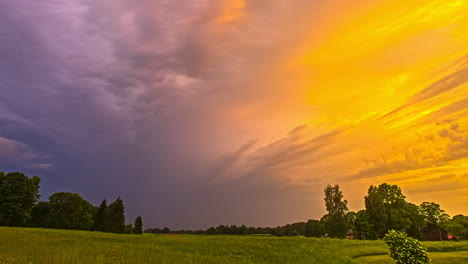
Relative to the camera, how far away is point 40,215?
80.8 metres

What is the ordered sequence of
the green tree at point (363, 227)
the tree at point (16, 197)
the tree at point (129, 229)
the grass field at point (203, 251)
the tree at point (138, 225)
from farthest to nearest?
1. the tree at point (129, 229)
2. the tree at point (138, 225)
3. the green tree at point (363, 227)
4. the tree at point (16, 197)
5. the grass field at point (203, 251)

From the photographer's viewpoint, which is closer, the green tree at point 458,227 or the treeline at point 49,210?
the treeline at point 49,210

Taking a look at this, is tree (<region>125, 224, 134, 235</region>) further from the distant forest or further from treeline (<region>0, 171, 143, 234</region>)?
the distant forest

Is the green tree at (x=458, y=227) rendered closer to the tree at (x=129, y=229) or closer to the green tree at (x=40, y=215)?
the tree at (x=129, y=229)

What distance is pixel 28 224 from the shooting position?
76.9m

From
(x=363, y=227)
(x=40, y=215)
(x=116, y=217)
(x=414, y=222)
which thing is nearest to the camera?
(x=414, y=222)

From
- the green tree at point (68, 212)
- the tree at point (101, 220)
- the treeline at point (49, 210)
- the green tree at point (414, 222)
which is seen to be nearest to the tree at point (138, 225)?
the treeline at point (49, 210)

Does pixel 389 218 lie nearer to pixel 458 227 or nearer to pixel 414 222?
pixel 414 222

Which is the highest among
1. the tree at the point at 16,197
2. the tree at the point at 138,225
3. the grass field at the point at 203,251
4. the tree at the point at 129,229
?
the tree at the point at 16,197

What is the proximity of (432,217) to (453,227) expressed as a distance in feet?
17.2

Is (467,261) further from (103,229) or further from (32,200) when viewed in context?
(103,229)

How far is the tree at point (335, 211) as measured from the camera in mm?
71938

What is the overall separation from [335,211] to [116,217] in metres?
78.3

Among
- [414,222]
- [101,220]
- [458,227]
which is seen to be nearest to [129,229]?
[101,220]
